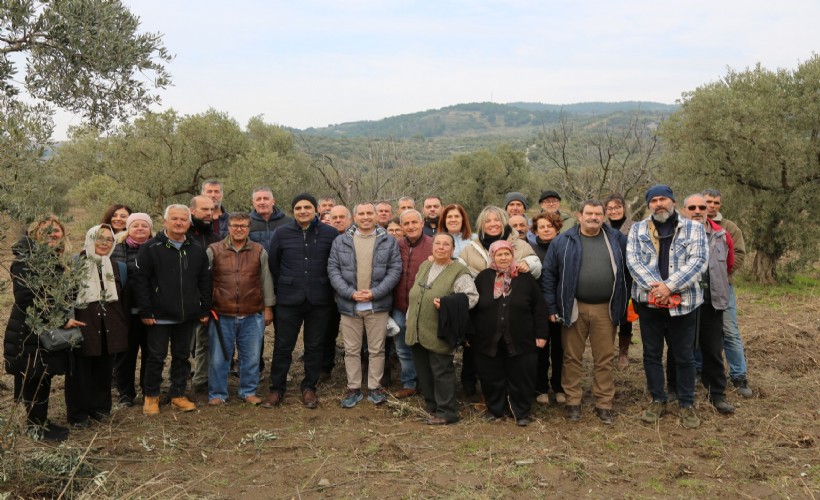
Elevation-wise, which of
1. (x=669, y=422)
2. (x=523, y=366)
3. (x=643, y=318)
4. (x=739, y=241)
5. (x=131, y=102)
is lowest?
(x=669, y=422)

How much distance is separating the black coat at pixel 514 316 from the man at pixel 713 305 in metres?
1.73

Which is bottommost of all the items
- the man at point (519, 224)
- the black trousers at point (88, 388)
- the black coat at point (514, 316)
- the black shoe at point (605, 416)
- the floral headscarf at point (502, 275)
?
the black shoe at point (605, 416)

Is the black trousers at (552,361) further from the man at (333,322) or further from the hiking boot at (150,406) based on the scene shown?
the hiking boot at (150,406)

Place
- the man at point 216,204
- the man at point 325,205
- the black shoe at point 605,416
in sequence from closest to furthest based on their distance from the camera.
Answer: the black shoe at point 605,416, the man at point 216,204, the man at point 325,205

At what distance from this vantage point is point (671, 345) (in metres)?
6.01

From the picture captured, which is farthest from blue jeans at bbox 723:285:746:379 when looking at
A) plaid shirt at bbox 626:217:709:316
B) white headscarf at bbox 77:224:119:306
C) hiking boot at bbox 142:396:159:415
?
white headscarf at bbox 77:224:119:306

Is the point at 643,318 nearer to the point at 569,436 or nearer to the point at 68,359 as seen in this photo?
the point at 569,436

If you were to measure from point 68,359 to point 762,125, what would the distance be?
1482 centimetres

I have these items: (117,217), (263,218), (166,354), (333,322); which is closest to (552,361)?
(333,322)

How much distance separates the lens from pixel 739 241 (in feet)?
22.2

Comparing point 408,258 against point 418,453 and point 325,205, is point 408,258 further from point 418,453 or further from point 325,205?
point 418,453

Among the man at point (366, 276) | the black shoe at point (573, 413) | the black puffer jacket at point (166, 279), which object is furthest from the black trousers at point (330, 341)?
the black shoe at point (573, 413)

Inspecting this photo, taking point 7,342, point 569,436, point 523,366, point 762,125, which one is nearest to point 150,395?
point 7,342

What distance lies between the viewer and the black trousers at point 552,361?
659 centimetres
